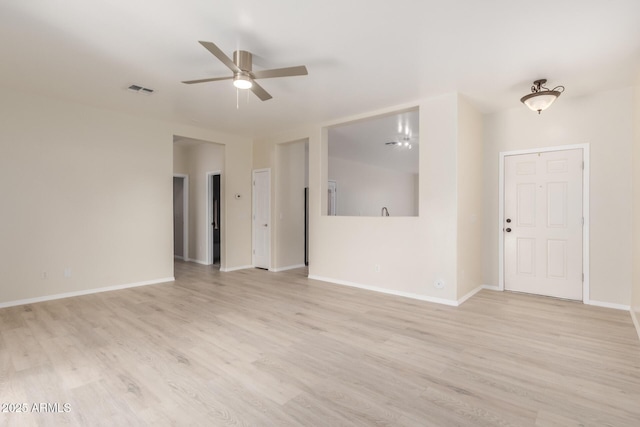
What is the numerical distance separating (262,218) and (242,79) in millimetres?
3777

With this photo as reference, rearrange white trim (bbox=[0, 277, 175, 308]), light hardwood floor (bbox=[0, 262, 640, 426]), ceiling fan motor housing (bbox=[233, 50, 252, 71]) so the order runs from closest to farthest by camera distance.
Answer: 1. light hardwood floor (bbox=[0, 262, 640, 426])
2. ceiling fan motor housing (bbox=[233, 50, 252, 71])
3. white trim (bbox=[0, 277, 175, 308])

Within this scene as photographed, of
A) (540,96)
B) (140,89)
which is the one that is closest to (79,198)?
(140,89)

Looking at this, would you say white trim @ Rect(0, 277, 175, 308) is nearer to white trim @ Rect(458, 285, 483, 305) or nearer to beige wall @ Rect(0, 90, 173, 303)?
beige wall @ Rect(0, 90, 173, 303)

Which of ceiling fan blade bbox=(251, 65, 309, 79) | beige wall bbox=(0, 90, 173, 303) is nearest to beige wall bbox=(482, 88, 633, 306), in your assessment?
ceiling fan blade bbox=(251, 65, 309, 79)

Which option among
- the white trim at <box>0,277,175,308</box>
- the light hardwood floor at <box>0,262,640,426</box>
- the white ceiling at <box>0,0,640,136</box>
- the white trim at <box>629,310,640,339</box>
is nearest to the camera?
the light hardwood floor at <box>0,262,640,426</box>

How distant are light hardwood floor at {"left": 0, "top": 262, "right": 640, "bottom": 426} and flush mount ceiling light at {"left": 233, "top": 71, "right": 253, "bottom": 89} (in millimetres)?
2340

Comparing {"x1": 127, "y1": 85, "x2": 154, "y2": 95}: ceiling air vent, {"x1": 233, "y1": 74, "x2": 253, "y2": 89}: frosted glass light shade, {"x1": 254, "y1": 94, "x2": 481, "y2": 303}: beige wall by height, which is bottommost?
{"x1": 254, "y1": 94, "x2": 481, "y2": 303}: beige wall

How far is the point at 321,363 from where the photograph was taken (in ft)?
8.15

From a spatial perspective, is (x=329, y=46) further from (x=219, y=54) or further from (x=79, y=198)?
(x=79, y=198)

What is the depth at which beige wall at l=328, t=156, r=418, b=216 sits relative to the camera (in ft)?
28.8

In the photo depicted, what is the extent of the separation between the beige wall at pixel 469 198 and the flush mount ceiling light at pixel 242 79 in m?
2.57

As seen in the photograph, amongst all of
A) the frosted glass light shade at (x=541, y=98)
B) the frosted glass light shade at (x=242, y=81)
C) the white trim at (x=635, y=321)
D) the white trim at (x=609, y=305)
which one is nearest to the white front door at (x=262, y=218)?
the frosted glass light shade at (x=242, y=81)

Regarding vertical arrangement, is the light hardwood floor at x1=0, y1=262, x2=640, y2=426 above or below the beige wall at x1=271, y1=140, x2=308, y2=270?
below

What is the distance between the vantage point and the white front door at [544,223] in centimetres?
416
